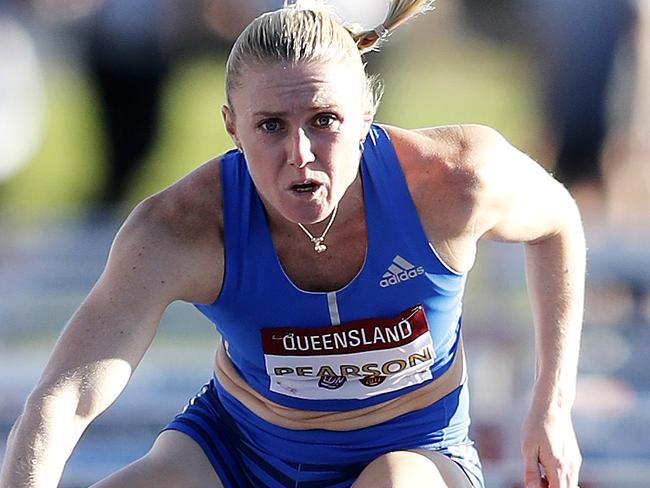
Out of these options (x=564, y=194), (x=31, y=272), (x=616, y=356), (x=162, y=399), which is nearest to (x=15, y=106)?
(x=31, y=272)

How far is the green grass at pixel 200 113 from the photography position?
344 inches

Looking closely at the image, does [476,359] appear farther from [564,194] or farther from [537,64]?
[537,64]

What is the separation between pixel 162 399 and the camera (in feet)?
18.2

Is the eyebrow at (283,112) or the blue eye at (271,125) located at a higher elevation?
the eyebrow at (283,112)

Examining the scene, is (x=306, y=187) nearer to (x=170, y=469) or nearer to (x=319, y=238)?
(x=319, y=238)

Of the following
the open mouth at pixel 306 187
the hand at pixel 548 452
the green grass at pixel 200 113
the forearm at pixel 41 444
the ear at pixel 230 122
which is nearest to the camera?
the forearm at pixel 41 444

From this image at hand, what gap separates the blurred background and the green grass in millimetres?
19

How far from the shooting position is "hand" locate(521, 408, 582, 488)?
330 cm

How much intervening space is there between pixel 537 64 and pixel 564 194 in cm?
521

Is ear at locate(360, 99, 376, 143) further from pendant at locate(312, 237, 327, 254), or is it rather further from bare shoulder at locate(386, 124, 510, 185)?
pendant at locate(312, 237, 327, 254)

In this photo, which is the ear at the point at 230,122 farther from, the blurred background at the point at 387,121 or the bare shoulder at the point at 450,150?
the blurred background at the point at 387,121

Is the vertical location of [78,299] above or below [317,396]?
above

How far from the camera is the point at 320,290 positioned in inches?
124

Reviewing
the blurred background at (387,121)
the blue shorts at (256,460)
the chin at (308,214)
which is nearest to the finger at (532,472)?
the blue shorts at (256,460)
